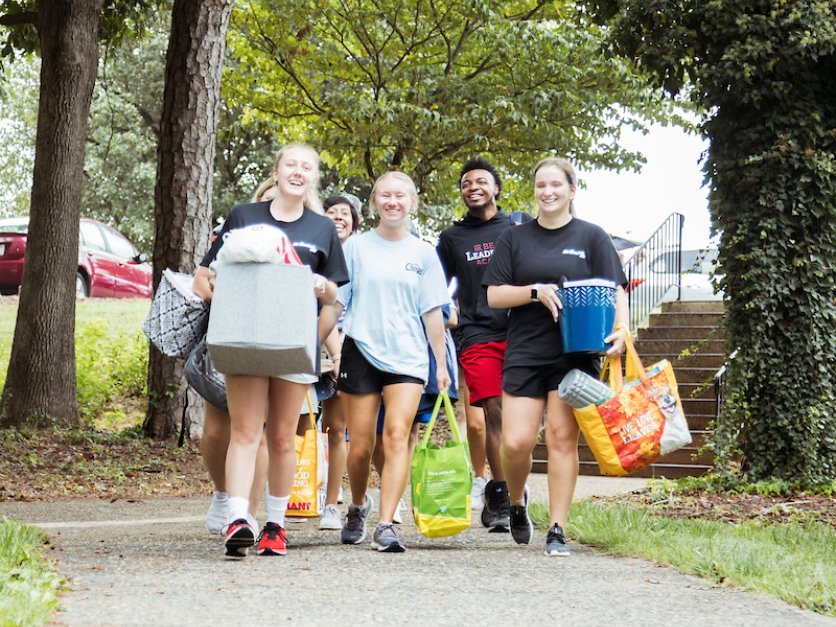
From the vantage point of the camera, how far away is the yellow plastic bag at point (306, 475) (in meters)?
7.62

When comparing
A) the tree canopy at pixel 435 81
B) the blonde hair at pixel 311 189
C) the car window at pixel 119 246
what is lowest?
the blonde hair at pixel 311 189

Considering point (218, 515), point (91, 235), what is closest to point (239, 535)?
point (218, 515)

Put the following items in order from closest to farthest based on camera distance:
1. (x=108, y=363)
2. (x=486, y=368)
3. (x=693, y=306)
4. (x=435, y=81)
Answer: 1. (x=486, y=368)
2. (x=693, y=306)
3. (x=108, y=363)
4. (x=435, y=81)

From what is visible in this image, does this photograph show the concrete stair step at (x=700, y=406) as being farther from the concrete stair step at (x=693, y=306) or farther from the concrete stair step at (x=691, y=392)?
the concrete stair step at (x=693, y=306)

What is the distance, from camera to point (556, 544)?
6.31m

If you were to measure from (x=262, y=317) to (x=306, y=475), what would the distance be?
2.23 m

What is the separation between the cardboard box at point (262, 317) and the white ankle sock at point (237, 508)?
2.14ft

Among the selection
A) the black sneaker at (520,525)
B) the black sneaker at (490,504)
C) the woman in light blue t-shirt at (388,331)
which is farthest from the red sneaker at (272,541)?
the black sneaker at (490,504)

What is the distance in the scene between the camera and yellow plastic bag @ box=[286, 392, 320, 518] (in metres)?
7.62

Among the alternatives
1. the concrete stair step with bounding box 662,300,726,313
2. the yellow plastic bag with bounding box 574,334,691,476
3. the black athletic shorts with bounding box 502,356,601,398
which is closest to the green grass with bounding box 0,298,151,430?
the concrete stair step with bounding box 662,300,726,313

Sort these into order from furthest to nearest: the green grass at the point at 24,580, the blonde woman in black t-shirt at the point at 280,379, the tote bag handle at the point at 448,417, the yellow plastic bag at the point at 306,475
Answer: the yellow plastic bag at the point at 306,475 < the tote bag handle at the point at 448,417 < the blonde woman in black t-shirt at the point at 280,379 < the green grass at the point at 24,580

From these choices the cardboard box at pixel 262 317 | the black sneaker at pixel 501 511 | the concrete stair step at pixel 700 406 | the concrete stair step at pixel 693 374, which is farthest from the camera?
the concrete stair step at pixel 693 374

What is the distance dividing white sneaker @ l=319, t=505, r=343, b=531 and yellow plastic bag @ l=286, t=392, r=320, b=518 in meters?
0.10

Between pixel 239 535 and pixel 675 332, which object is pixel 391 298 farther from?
pixel 675 332
